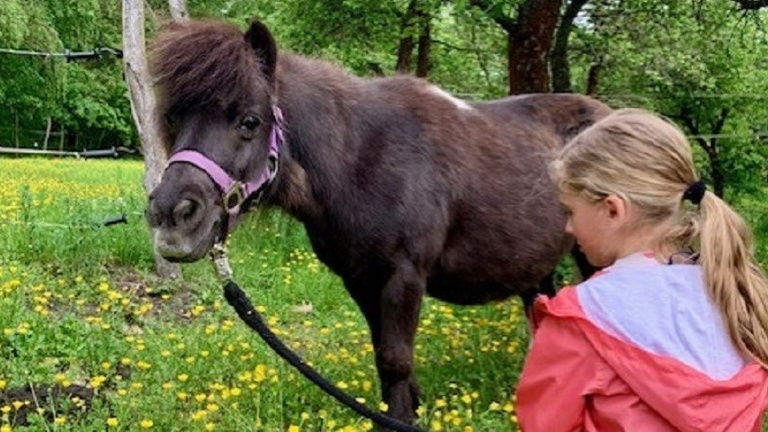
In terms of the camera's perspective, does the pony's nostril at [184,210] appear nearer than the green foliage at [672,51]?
Yes

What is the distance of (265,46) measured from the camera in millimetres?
3279

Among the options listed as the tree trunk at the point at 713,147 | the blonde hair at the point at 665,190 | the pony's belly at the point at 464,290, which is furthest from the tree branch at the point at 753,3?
the tree trunk at the point at 713,147

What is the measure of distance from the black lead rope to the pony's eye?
484 millimetres

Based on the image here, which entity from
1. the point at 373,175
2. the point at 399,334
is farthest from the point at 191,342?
the point at 373,175

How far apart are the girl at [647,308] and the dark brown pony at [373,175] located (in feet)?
4.62

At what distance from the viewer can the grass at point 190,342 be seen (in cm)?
377

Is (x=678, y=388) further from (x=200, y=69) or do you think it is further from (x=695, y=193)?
(x=200, y=69)

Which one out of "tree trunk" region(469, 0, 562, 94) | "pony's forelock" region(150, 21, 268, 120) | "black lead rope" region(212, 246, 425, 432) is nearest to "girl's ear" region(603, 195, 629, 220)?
"black lead rope" region(212, 246, 425, 432)

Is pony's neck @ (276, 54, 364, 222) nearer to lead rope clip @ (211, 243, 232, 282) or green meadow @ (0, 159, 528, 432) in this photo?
green meadow @ (0, 159, 528, 432)

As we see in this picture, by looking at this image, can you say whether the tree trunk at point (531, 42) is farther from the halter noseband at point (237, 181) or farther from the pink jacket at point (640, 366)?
the pink jacket at point (640, 366)

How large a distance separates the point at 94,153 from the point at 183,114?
13.9 ft

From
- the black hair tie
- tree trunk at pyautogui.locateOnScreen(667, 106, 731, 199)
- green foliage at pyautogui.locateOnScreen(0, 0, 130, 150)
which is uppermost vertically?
the black hair tie

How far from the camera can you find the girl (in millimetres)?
1659

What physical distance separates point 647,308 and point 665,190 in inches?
11.1
